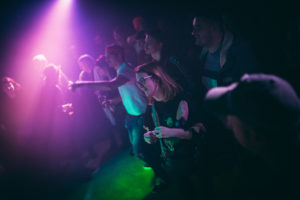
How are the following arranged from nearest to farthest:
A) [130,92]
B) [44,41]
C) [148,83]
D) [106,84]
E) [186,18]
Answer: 1. [148,83]
2. [106,84]
3. [130,92]
4. [186,18]
5. [44,41]

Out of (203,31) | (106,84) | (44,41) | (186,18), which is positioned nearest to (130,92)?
(106,84)

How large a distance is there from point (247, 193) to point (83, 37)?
809 centimetres

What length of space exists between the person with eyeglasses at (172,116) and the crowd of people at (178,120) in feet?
0.04

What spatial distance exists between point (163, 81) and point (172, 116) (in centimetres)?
45

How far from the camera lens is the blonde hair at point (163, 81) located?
2.05m

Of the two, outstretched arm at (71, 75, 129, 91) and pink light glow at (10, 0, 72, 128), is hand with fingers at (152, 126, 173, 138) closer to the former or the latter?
outstretched arm at (71, 75, 129, 91)

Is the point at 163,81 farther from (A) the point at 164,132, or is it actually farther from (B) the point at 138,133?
(B) the point at 138,133

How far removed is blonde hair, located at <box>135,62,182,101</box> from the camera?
6.74 ft

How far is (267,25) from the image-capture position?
228 centimetres

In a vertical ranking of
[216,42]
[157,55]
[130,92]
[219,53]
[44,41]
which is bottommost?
[130,92]

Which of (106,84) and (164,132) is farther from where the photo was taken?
(106,84)

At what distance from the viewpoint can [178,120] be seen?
6.63ft

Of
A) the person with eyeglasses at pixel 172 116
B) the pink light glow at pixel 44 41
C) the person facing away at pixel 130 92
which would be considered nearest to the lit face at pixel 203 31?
the person with eyeglasses at pixel 172 116

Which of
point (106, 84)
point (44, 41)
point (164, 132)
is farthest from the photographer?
point (44, 41)
